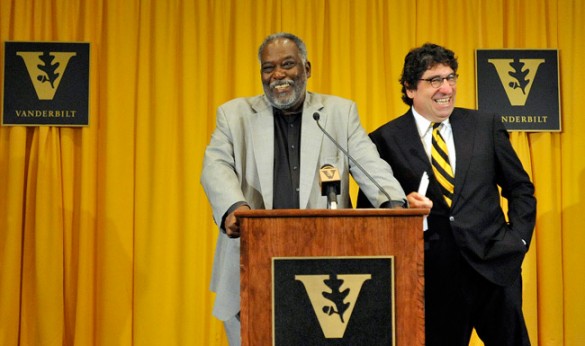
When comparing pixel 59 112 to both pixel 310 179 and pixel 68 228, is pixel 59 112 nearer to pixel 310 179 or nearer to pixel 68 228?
pixel 68 228

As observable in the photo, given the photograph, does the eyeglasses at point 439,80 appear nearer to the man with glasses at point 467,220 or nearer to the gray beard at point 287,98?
the man with glasses at point 467,220

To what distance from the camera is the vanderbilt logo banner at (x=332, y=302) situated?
217cm

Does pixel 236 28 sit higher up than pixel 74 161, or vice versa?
pixel 236 28

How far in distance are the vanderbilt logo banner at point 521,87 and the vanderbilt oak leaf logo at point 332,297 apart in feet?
8.84

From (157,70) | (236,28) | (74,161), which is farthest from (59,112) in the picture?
(236,28)

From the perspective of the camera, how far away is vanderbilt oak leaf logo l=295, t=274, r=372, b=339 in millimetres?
2170

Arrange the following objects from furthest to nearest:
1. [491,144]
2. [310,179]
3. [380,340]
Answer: [491,144], [310,179], [380,340]

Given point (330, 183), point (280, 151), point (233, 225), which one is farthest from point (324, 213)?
point (280, 151)

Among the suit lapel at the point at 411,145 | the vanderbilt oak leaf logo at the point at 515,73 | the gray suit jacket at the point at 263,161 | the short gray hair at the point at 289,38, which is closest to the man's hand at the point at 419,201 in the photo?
the gray suit jacket at the point at 263,161

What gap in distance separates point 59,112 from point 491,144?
2.54 m

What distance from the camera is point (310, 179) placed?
271 centimetres

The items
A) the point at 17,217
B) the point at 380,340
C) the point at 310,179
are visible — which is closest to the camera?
the point at 380,340

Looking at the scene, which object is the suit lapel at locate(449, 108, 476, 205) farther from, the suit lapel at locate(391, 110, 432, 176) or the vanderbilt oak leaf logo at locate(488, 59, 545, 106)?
the vanderbilt oak leaf logo at locate(488, 59, 545, 106)

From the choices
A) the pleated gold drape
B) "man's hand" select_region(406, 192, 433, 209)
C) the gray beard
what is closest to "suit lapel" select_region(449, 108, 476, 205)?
"man's hand" select_region(406, 192, 433, 209)
